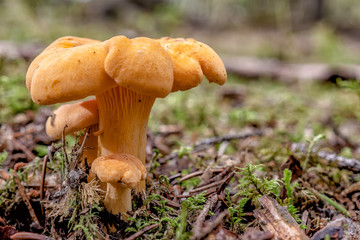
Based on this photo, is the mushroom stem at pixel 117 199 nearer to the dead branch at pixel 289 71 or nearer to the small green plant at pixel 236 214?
the small green plant at pixel 236 214


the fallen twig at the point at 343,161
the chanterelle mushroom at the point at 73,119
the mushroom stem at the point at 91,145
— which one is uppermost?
the chanterelle mushroom at the point at 73,119

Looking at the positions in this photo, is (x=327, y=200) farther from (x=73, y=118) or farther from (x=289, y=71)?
(x=289, y=71)

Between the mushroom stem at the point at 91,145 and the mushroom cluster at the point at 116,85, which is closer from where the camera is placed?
the mushroom cluster at the point at 116,85

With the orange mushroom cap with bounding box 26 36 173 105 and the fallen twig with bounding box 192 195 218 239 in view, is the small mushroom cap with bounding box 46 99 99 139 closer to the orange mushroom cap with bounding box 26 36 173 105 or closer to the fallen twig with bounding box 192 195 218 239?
the orange mushroom cap with bounding box 26 36 173 105

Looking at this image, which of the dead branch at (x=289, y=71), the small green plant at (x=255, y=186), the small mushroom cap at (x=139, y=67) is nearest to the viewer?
the small mushroom cap at (x=139, y=67)

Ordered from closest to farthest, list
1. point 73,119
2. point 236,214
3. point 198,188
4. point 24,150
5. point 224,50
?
1. point 73,119
2. point 236,214
3. point 198,188
4. point 24,150
5. point 224,50

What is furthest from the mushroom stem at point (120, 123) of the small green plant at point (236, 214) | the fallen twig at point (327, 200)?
the fallen twig at point (327, 200)

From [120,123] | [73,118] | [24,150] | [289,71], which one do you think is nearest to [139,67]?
[120,123]

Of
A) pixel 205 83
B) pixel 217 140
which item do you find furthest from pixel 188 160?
pixel 205 83
